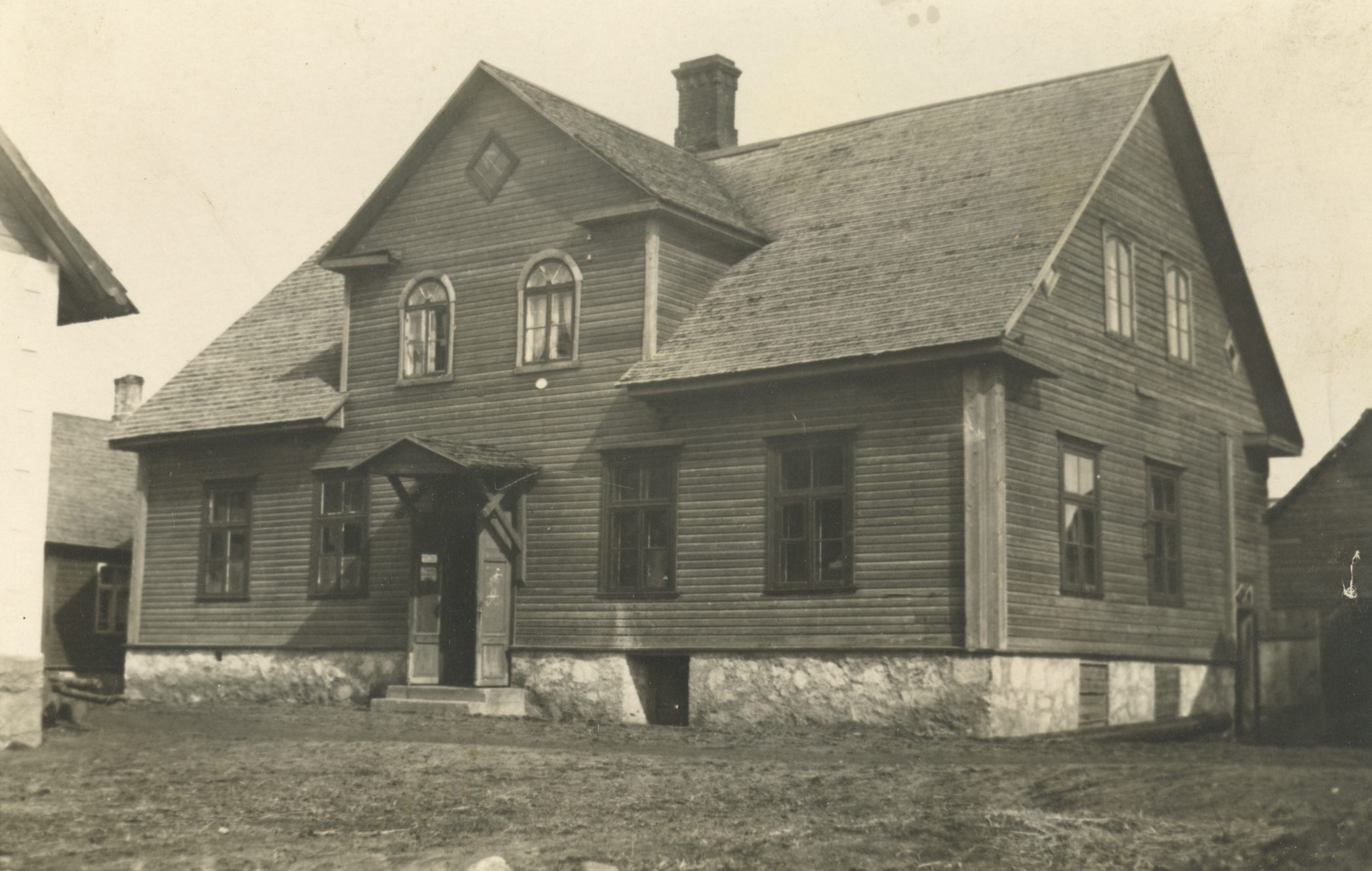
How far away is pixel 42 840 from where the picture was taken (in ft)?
30.9

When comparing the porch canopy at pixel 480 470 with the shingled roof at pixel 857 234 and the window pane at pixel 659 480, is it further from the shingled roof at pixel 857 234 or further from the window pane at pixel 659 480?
the shingled roof at pixel 857 234

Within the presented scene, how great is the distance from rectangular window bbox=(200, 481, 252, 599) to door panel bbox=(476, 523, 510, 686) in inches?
202

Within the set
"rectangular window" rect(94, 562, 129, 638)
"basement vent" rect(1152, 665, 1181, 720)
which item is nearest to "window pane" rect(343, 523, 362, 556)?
"basement vent" rect(1152, 665, 1181, 720)

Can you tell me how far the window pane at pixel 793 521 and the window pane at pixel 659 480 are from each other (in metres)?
1.65

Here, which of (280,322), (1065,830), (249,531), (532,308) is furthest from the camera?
(280,322)

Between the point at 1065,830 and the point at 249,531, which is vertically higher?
the point at 249,531

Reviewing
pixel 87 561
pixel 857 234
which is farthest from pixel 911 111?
pixel 87 561

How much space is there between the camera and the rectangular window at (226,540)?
24.1 m

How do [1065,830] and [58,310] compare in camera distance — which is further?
[58,310]

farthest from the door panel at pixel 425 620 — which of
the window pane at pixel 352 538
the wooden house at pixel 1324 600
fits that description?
the wooden house at pixel 1324 600

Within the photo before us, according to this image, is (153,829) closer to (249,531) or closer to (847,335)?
(847,335)

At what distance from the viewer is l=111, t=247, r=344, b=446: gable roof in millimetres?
23750

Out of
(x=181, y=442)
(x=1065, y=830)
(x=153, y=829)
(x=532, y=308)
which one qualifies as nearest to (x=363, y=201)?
(x=532, y=308)

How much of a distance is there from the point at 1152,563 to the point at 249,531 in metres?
13.2
